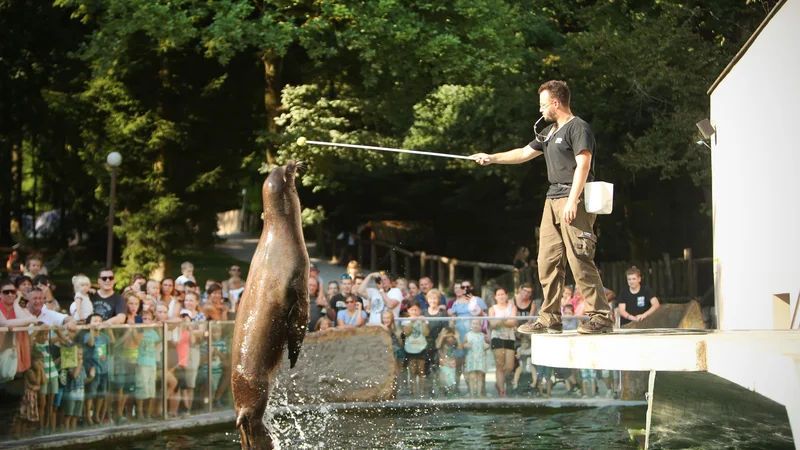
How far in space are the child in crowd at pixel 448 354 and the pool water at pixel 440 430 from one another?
369mm

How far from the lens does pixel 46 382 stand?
38.3 feet

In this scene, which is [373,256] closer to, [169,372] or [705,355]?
[169,372]

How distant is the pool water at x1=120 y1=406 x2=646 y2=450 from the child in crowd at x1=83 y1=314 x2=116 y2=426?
589mm

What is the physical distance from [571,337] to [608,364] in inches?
17.3

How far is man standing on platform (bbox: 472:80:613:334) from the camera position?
843 cm

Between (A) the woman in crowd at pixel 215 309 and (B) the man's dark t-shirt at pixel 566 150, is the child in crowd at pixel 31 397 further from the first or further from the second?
(B) the man's dark t-shirt at pixel 566 150

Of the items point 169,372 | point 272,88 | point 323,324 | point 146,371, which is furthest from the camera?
point 272,88

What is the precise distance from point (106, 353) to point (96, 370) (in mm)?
234

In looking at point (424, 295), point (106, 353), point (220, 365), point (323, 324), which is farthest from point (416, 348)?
point (106, 353)

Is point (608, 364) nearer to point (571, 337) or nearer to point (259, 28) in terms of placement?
point (571, 337)

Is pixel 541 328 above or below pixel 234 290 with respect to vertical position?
below

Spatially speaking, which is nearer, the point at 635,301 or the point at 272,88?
the point at 635,301

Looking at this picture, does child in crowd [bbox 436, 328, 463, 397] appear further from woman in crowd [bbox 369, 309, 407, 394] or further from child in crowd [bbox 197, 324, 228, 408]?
child in crowd [bbox 197, 324, 228, 408]

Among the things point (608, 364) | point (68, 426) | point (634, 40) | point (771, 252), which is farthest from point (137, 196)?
point (608, 364)
